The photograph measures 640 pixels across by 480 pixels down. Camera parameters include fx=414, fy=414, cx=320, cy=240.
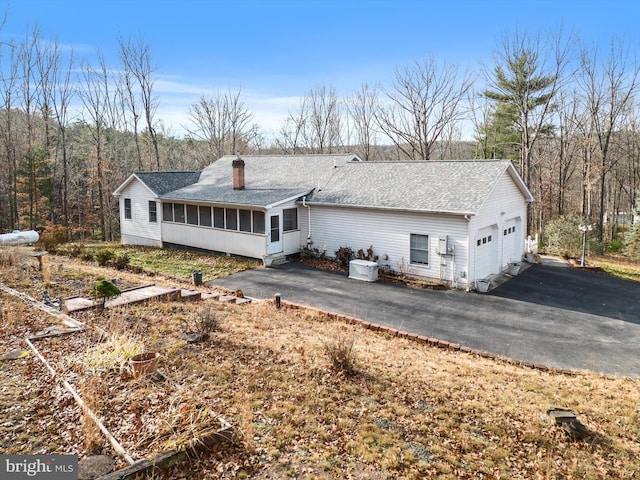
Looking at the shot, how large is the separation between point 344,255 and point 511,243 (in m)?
7.43

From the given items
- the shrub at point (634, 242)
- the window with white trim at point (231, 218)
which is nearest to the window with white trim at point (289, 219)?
the window with white trim at point (231, 218)

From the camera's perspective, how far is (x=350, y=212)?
57.5 feet

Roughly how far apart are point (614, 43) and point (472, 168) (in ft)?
62.0

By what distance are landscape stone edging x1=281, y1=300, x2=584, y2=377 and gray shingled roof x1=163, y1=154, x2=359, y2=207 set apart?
692cm

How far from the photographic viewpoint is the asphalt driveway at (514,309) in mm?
9898

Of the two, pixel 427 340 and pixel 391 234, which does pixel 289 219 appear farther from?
pixel 427 340

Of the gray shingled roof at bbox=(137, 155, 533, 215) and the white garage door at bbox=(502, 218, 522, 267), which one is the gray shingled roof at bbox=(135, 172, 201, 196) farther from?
the white garage door at bbox=(502, 218, 522, 267)

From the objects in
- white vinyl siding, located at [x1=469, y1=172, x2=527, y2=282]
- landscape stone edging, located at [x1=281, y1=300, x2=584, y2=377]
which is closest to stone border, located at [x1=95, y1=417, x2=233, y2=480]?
landscape stone edging, located at [x1=281, y1=300, x2=584, y2=377]

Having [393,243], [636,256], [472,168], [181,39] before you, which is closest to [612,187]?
[636,256]

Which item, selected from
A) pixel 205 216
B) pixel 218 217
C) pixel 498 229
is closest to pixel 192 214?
pixel 205 216

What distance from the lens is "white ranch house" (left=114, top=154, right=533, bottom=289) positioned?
49.8ft

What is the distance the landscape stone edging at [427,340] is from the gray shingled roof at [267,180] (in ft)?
22.7

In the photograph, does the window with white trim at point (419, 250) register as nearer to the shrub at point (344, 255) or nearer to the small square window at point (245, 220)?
the shrub at point (344, 255)

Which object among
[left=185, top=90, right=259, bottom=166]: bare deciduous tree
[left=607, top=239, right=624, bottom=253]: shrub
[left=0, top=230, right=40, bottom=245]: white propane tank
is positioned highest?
[left=185, top=90, right=259, bottom=166]: bare deciduous tree
